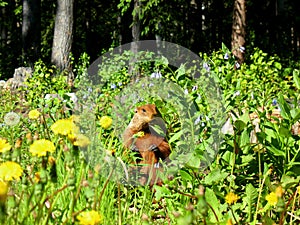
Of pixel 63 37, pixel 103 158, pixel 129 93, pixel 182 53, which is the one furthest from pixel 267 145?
pixel 182 53

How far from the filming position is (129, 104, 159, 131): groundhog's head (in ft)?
10.7

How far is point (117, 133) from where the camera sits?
3.71 metres

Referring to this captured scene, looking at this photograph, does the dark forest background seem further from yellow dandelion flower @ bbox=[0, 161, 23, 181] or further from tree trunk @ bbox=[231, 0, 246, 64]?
yellow dandelion flower @ bbox=[0, 161, 23, 181]

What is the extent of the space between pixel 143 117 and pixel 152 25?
964cm

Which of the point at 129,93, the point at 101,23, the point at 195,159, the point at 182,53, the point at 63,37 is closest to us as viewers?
the point at 195,159

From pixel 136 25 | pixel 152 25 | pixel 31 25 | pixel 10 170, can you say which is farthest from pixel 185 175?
pixel 31 25

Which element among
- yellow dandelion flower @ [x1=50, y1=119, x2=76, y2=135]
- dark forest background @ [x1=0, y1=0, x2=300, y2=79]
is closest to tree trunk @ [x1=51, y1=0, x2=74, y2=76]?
dark forest background @ [x1=0, y1=0, x2=300, y2=79]

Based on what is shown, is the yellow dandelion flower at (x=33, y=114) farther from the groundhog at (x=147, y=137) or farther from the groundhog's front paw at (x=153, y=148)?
the groundhog's front paw at (x=153, y=148)

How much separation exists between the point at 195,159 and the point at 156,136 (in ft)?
3.29

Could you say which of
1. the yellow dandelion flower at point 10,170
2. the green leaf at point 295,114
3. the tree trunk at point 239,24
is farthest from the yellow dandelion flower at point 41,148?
the tree trunk at point 239,24

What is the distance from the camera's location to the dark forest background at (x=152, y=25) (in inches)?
453

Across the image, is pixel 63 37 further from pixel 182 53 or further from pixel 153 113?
pixel 153 113

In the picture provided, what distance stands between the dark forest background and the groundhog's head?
626 centimetres

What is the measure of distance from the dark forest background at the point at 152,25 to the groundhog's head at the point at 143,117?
626 cm
